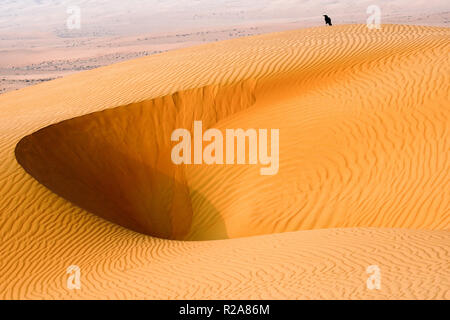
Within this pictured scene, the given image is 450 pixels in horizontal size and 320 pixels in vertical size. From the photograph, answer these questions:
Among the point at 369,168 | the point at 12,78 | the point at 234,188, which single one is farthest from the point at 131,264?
the point at 12,78

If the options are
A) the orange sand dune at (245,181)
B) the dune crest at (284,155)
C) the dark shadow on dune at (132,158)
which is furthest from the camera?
the dark shadow on dune at (132,158)

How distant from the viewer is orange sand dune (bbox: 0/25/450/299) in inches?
320

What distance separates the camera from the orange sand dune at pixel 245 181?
8141 millimetres

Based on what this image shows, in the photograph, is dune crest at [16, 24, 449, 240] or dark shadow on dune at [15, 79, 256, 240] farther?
dark shadow on dune at [15, 79, 256, 240]

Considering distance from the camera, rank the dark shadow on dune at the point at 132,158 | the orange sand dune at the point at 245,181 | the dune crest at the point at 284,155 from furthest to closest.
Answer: the dark shadow on dune at the point at 132,158, the dune crest at the point at 284,155, the orange sand dune at the point at 245,181

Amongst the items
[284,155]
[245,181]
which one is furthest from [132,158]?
[284,155]

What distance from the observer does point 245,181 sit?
1295 centimetres

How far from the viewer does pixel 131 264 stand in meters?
9.38

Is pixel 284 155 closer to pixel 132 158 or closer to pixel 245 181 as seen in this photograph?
pixel 245 181

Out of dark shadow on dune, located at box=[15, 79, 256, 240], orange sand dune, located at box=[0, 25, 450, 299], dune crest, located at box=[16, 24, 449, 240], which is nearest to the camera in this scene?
orange sand dune, located at box=[0, 25, 450, 299]

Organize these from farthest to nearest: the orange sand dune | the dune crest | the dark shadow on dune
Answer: the dark shadow on dune, the dune crest, the orange sand dune

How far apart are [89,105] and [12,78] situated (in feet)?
124

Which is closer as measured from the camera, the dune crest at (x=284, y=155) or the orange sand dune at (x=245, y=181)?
the orange sand dune at (x=245, y=181)
